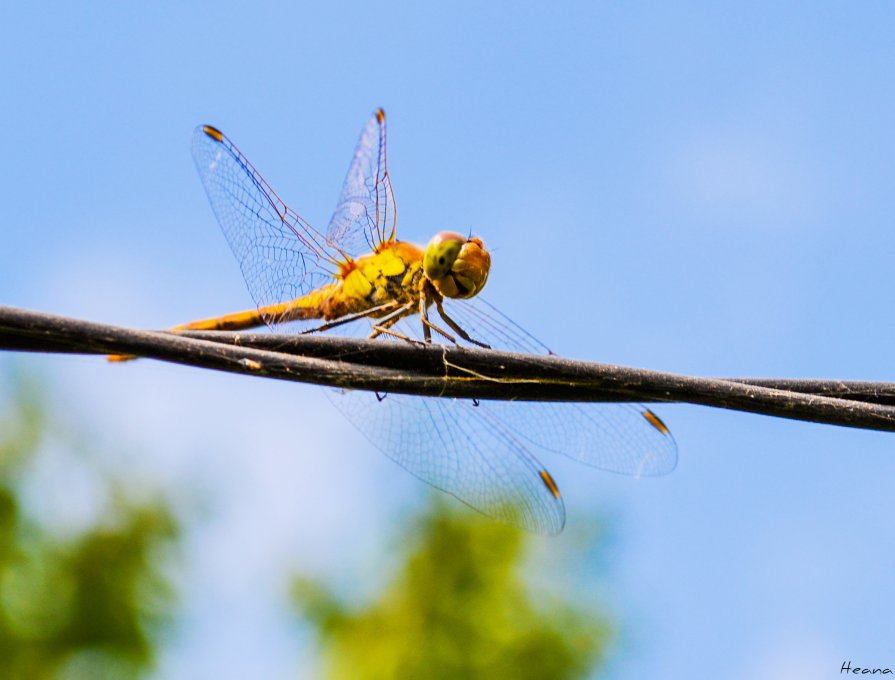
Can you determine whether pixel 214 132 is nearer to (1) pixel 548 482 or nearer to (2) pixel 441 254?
(2) pixel 441 254

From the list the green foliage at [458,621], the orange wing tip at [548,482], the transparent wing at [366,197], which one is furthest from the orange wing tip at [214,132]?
the green foliage at [458,621]

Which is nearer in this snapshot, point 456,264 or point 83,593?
point 456,264

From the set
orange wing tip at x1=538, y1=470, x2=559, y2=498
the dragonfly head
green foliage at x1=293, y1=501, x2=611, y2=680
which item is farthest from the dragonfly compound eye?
green foliage at x1=293, y1=501, x2=611, y2=680

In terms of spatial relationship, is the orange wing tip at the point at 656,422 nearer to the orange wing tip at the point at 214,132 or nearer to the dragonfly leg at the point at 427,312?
the dragonfly leg at the point at 427,312

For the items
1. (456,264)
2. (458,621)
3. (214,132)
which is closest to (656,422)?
(456,264)

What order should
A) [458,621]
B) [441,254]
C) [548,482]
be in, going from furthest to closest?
1. [458,621]
2. [548,482]
3. [441,254]
